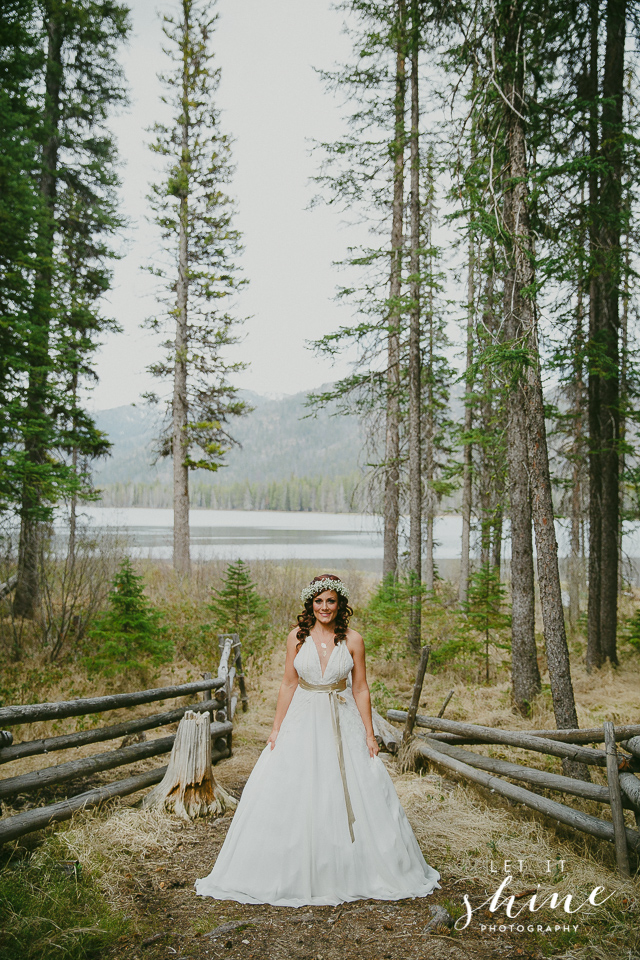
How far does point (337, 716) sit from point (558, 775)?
7.18 feet

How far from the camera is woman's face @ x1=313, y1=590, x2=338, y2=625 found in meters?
4.46

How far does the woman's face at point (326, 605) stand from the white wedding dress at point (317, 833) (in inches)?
26.4

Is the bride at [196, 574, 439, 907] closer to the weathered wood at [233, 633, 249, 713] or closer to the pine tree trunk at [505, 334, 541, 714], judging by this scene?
the pine tree trunk at [505, 334, 541, 714]

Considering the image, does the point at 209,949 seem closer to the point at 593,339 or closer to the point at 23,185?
the point at 593,339

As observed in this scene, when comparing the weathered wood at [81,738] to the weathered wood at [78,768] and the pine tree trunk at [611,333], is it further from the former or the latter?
the pine tree trunk at [611,333]

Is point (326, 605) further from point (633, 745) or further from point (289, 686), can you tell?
point (633, 745)

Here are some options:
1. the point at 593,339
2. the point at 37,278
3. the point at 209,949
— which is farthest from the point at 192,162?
the point at 209,949

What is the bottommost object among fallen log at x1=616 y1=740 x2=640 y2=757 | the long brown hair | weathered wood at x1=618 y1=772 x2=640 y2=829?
weathered wood at x1=618 y1=772 x2=640 y2=829

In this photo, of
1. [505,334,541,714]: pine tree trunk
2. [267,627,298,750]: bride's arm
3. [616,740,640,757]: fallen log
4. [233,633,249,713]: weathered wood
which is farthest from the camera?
[233,633,249,713]: weathered wood

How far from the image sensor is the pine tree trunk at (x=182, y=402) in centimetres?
1766

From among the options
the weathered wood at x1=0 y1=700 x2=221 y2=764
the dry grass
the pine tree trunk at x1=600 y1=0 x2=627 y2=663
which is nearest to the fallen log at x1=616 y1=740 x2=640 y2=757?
the dry grass

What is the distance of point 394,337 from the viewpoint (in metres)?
13.4

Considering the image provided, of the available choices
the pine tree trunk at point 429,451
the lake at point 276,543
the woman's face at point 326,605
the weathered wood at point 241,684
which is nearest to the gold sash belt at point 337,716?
the woman's face at point 326,605

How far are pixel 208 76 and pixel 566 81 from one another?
42.5ft
